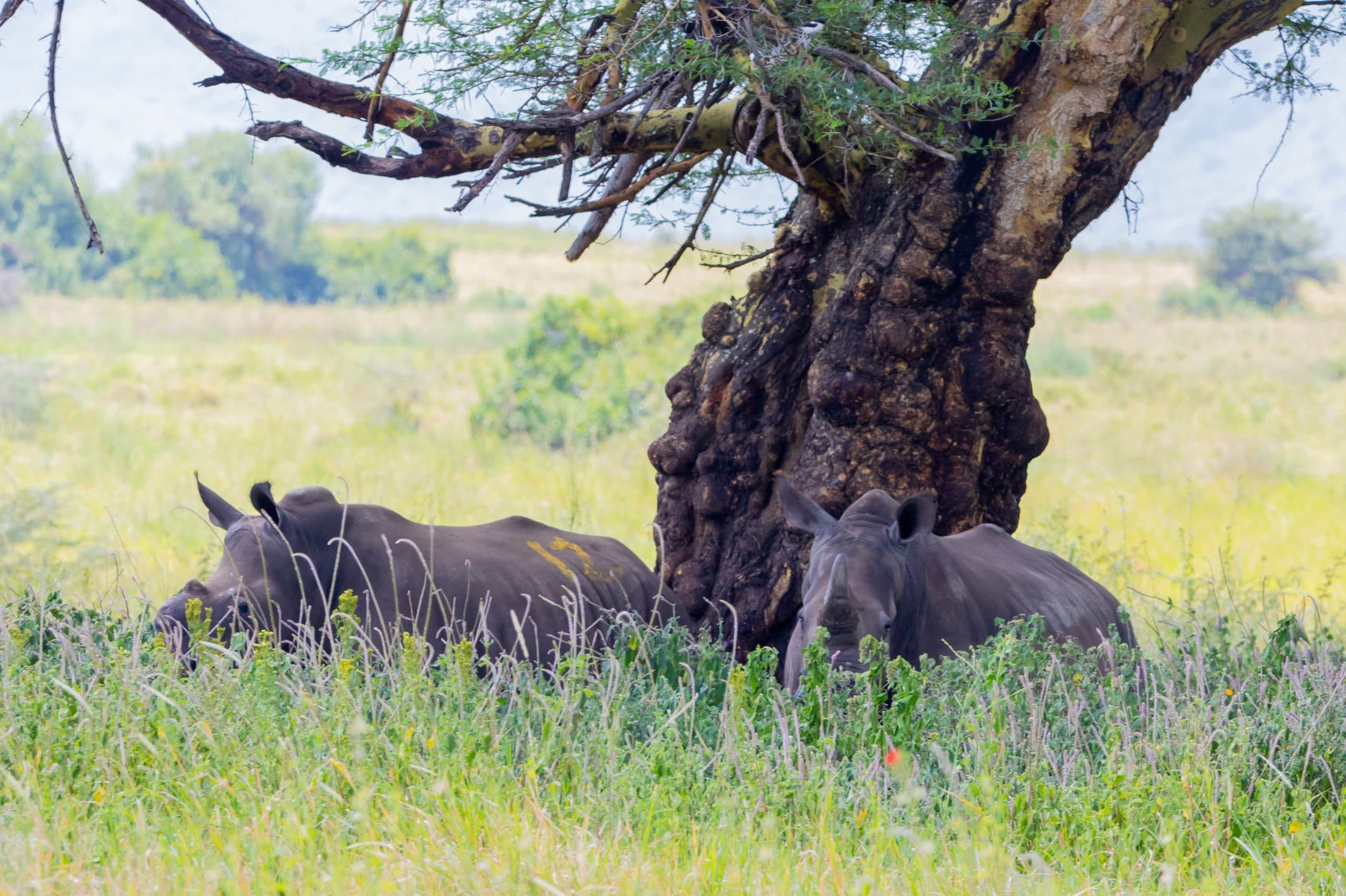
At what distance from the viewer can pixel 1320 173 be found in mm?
176750

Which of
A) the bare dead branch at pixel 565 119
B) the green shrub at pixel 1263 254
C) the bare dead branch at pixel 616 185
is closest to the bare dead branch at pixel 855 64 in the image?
the bare dead branch at pixel 565 119

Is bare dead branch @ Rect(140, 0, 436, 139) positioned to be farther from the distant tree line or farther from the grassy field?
the distant tree line

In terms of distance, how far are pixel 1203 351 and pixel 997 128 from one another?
29.7m

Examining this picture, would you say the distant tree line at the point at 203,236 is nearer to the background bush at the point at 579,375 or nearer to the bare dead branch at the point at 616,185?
the background bush at the point at 579,375

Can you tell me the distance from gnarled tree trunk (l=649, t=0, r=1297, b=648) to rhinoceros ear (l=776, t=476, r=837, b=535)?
68 centimetres

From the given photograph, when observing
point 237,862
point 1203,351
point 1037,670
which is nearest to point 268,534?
point 237,862

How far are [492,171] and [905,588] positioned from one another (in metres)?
2.30

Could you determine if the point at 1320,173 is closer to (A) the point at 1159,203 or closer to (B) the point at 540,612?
(A) the point at 1159,203

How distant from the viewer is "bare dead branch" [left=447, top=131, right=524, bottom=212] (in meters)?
5.33

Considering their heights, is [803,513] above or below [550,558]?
above

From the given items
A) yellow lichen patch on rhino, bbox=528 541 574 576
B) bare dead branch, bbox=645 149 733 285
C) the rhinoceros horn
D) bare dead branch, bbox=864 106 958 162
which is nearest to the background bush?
yellow lichen patch on rhino, bbox=528 541 574 576

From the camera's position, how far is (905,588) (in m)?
5.62

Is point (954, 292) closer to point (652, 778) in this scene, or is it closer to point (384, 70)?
point (384, 70)

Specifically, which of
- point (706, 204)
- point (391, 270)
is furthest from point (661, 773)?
point (391, 270)
